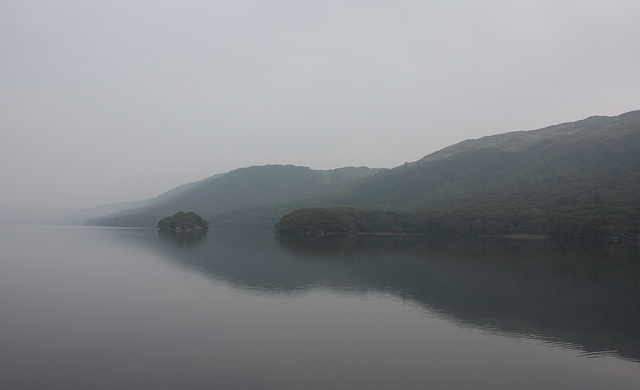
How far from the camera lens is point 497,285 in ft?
111

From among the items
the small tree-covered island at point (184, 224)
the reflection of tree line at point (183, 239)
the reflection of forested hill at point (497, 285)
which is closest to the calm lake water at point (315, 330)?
the reflection of forested hill at point (497, 285)

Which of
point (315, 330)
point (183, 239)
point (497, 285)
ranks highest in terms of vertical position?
point (183, 239)

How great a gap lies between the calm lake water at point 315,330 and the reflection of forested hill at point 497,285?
0.54 ft

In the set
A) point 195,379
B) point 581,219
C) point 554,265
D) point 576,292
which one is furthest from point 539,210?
point 195,379

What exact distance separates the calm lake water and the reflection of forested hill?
0.54 ft

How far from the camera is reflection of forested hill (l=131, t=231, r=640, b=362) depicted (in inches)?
858

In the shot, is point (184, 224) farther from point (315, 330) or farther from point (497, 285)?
point (315, 330)

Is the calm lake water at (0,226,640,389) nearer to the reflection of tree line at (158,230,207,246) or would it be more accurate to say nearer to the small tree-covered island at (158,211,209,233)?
the reflection of tree line at (158,230,207,246)

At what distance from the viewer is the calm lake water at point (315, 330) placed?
14594 millimetres

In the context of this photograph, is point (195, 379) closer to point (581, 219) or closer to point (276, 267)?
point (276, 267)

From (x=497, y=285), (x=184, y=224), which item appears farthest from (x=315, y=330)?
(x=184, y=224)

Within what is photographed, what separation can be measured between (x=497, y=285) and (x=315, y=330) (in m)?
19.4

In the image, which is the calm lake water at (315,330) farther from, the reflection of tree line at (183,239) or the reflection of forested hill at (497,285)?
the reflection of tree line at (183,239)

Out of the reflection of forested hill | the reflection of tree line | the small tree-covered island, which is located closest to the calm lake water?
the reflection of forested hill
